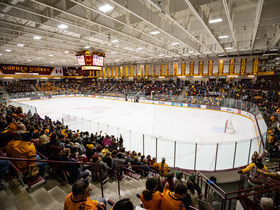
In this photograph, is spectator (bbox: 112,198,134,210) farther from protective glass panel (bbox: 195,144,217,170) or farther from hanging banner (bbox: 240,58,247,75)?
hanging banner (bbox: 240,58,247,75)

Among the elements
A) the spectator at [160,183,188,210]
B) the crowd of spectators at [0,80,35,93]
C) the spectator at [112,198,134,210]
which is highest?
the crowd of spectators at [0,80,35,93]

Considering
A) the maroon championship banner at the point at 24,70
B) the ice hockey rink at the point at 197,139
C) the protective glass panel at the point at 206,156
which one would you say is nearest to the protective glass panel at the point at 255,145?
the ice hockey rink at the point at 197,139

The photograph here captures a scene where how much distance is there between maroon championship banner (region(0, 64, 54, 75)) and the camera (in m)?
32.4

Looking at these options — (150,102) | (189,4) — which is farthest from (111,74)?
(189,4)

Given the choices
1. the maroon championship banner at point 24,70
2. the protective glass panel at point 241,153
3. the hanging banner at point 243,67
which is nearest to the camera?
the protective glass panel at point 241,153

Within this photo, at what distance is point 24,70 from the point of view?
1372 inches

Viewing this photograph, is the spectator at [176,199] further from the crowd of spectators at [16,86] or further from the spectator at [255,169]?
the crowd of spectators at [16,86]

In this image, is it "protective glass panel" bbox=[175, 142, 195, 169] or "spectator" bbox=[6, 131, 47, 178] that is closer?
"spectator" bbox=[6, 131, 47, 178]

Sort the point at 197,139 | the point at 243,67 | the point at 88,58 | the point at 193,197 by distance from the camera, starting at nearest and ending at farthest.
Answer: the point at 193,197 < the point at 197,139 < the point at 88,58 < the point at 243,67

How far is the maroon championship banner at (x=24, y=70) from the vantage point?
1276 inches

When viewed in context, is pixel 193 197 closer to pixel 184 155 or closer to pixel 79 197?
pixel 79 197

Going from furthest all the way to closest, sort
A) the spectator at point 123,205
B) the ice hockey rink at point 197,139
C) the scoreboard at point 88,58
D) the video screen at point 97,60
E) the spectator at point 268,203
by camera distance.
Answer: the video screen at point 97,60
the scoreboard at point 88,58
the ice hockey rink at point 197,139
the spectator at point 268,203
the spectator at point 123,205

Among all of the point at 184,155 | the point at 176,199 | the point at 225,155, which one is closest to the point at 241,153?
the point at 225,155

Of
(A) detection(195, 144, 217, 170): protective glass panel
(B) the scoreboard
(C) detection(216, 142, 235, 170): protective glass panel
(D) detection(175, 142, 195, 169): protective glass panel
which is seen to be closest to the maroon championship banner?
(B) the scoreboard
